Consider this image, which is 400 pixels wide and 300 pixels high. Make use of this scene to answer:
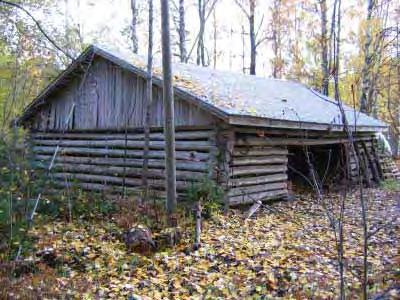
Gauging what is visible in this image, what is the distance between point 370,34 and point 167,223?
1894 centimetres

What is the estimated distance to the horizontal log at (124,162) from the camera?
964cm

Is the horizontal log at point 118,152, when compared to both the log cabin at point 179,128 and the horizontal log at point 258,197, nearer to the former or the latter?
the log cabin at point 179,128

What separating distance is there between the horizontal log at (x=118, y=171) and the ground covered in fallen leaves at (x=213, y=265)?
1.68 m

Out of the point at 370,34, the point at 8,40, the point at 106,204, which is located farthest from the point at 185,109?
the point at 370,34

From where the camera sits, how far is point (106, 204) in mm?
8656

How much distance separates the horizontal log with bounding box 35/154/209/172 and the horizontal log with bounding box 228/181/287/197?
84 centimetres

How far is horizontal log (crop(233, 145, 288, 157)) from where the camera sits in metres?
9.66

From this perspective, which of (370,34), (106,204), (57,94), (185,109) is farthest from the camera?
(370,34)

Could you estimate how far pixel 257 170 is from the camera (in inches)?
405

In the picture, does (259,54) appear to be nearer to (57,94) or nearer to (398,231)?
(57,94)

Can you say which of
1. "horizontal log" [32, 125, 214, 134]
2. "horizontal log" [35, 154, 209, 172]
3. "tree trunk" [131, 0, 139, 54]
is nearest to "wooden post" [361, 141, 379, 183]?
"horizontal log" [32, 125, 214, 134]

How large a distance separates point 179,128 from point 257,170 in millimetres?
2209

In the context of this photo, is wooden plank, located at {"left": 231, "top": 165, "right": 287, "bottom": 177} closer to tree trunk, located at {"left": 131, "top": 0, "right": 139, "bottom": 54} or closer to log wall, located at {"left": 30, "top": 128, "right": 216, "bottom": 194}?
log wall, located at {"left": 30, "top": 128, "right": 216, "bottom": 194}

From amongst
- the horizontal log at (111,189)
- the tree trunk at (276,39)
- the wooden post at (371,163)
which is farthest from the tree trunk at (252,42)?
the horizontal log at (111,189)
